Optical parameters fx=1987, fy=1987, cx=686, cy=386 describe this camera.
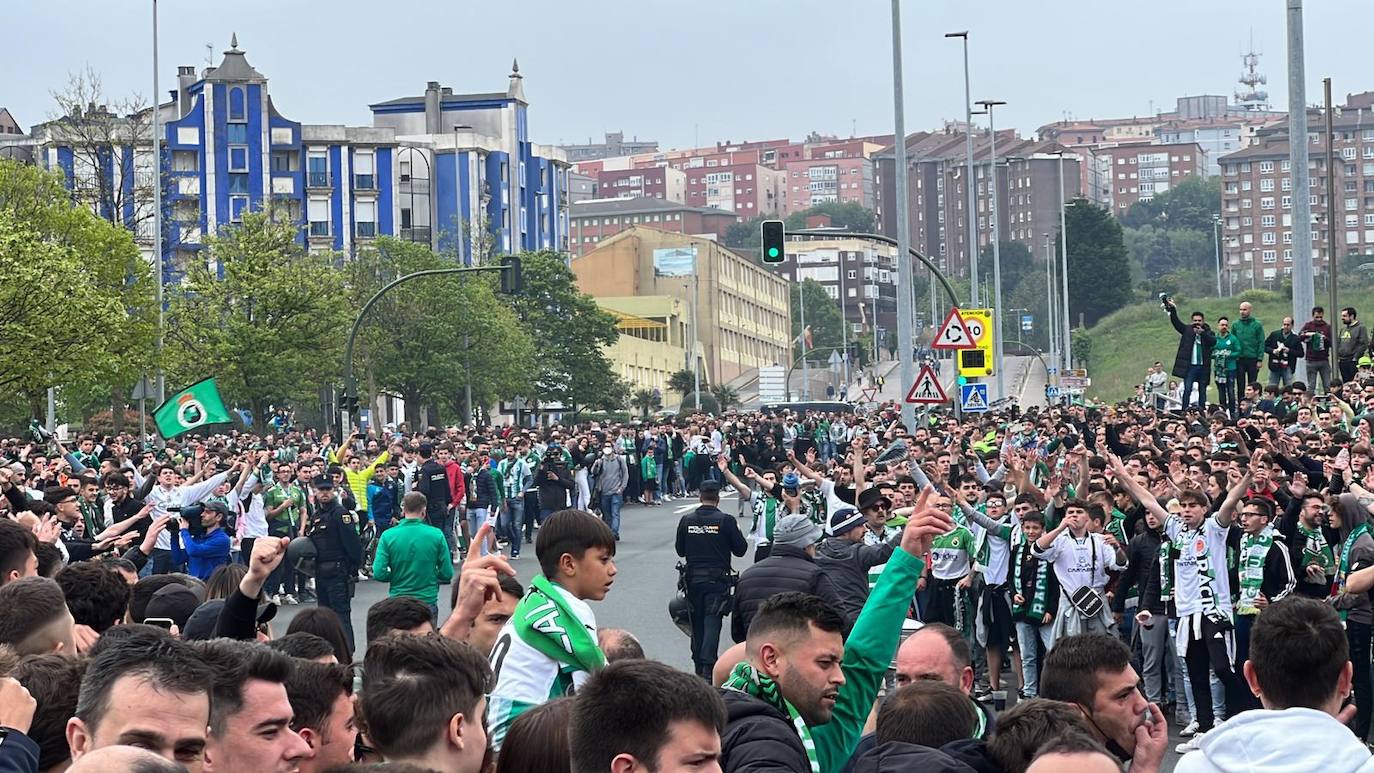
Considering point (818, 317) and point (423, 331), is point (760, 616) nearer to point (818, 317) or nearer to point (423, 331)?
point (423, 331)

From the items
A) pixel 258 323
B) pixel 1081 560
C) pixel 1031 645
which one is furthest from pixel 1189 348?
pixel 258 323

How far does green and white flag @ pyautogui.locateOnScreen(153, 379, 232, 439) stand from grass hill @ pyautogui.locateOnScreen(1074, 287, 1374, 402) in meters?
73.5

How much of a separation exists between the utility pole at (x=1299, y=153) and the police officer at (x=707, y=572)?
1296 cm

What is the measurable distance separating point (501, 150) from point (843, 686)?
10969cm

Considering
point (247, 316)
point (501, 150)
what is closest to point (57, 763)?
point (247, 316)

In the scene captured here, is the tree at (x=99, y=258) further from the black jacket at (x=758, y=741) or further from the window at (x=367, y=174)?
the window at (x=367, y=174)

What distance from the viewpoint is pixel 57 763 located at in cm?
524

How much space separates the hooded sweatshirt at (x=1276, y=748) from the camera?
4867 millimetres

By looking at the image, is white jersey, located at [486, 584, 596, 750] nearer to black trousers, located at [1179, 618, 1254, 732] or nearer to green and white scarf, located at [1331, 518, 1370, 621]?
green and white scarf, located at [1331, 518, 1370, 621]

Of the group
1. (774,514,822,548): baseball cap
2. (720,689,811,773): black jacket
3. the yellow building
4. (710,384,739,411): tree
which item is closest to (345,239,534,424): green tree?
(710,384,739,411): tree

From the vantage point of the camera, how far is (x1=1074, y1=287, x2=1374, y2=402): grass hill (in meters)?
104

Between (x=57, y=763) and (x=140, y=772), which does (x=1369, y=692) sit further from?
(x=140, y=772)

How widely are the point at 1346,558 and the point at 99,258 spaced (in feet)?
132

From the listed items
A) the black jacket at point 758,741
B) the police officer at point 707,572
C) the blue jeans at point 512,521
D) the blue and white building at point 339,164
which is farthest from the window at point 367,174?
the black jacket at point 758,741
